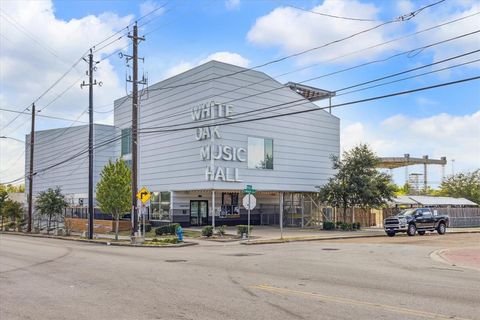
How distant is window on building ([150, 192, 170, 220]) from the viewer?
41250 millimetres

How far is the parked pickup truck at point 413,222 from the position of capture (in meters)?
33.1

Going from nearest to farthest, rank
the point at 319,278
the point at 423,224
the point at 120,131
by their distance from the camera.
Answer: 1. the point at 319,278
2. the point at 423,224
3. the point at 120,131

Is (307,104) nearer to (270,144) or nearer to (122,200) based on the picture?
(270,144)

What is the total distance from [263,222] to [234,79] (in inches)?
554

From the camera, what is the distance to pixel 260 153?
39.6 m

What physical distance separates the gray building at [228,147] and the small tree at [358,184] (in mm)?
3478

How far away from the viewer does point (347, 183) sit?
39406 millimetres

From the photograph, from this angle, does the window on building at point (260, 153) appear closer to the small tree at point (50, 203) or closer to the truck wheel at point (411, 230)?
the truck wheel at point (411, 230)

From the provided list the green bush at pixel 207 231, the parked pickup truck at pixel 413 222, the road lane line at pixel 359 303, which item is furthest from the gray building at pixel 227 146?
the road lane line at pixel 359 303

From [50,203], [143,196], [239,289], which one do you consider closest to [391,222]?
[143,196]

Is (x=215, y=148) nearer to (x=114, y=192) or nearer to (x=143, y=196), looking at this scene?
(x=114, y=192)

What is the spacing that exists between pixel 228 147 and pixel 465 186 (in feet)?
137

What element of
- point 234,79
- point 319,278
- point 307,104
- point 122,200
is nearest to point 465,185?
point 307,104

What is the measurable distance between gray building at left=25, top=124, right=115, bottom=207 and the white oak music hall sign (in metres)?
20.8
